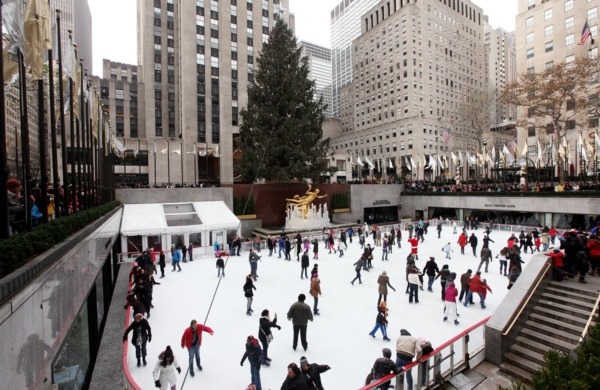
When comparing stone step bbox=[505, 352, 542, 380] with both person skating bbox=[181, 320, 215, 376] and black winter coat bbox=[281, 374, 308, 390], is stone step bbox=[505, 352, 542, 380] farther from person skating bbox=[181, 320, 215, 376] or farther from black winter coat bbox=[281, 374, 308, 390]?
person skating bbox=[181, 320, 215, 376]

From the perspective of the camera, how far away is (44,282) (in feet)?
15.2

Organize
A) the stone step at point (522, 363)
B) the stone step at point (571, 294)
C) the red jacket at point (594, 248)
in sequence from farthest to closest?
the red jacket at point (594, 248), the stone step at point (571, 294), the stone step at point (522, 363)

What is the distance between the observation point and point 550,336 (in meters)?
8.11

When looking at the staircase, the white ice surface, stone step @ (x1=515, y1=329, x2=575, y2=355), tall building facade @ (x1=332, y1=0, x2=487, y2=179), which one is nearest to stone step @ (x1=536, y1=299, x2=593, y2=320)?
the staircase

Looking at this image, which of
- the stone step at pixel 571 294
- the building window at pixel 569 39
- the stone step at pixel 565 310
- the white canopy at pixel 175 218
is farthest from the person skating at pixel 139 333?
the building window at pixel 569 39

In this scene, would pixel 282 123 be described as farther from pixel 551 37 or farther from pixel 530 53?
pixel 551 37

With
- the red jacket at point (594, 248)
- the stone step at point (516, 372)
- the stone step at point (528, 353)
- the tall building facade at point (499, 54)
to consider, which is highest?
the tall building facade at point (499, 54)

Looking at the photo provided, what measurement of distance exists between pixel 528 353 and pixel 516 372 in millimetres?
670

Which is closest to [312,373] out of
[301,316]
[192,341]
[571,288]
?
[301,316]

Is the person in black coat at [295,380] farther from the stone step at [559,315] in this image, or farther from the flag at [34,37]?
the stone step at [559,315]

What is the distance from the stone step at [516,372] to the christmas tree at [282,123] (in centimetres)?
2474

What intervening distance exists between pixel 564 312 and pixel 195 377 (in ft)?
29.2

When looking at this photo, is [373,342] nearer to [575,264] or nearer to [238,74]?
[575,264]

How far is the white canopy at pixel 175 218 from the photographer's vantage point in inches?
784
